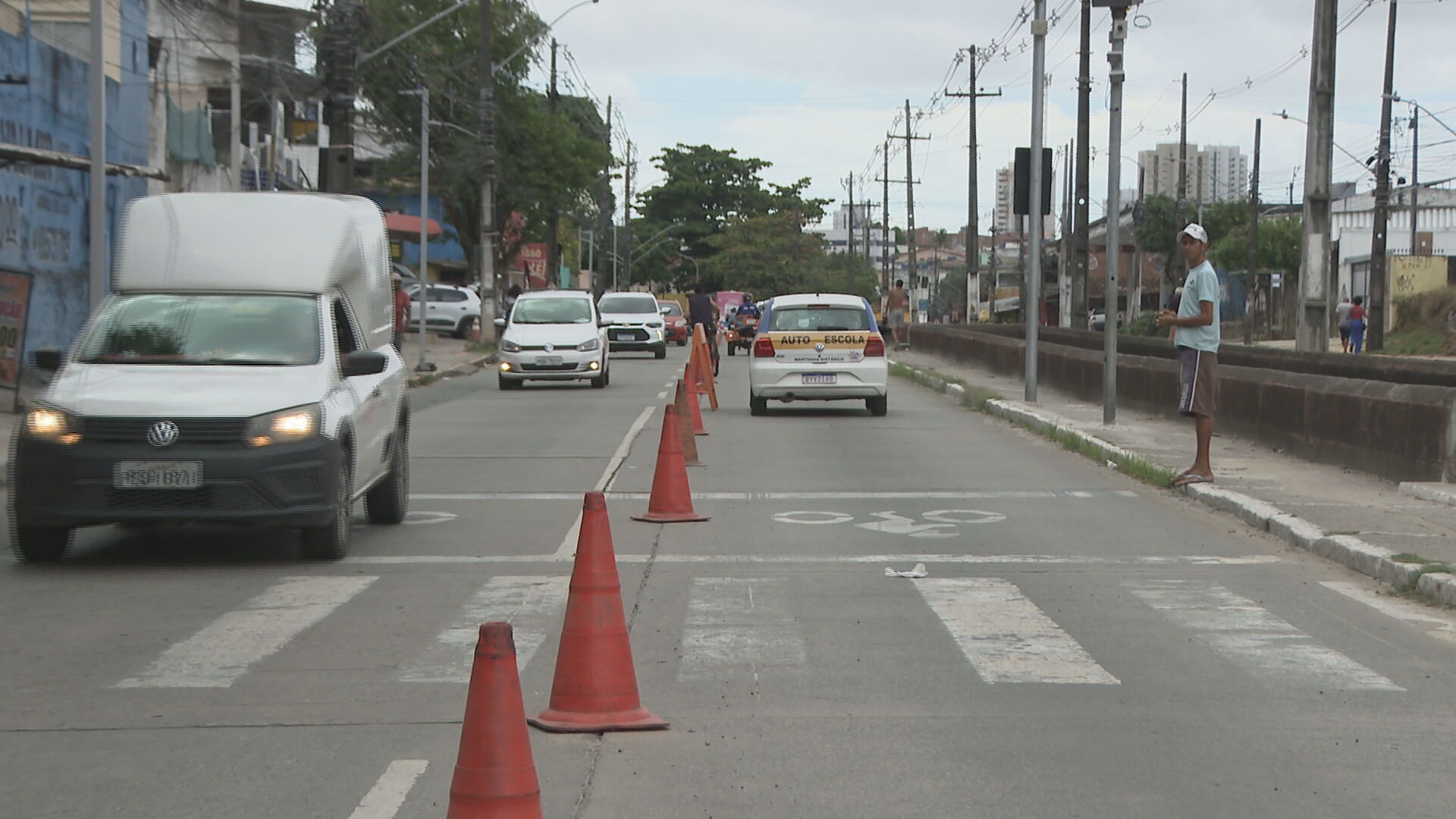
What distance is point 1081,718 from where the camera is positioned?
6477mm

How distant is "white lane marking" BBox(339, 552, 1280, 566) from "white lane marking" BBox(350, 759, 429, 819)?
4.78 m

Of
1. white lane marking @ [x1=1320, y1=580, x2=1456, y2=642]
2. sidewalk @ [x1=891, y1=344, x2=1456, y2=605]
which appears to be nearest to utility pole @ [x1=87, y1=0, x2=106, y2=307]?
sidewalk @ [x1=891, y1=344, x2=1456, y2=605]

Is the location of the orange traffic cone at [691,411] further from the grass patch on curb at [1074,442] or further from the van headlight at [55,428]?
the van headlight at [55,428]

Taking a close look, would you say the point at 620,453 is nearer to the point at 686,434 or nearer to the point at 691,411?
the point at 686,434

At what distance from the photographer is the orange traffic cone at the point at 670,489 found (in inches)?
491

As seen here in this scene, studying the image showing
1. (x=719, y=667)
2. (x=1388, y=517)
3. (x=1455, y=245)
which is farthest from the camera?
(x=1455, y=245)

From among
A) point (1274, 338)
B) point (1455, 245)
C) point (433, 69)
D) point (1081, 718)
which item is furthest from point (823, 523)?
point (1455, 245)

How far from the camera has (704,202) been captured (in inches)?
4872

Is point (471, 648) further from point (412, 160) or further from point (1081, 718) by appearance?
point (412, 160)

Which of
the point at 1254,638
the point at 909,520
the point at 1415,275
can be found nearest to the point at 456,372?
the point at 909,520

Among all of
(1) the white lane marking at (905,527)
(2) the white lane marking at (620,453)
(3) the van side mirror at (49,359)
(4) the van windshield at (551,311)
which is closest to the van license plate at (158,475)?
(3) the van side mirror at (49,359)

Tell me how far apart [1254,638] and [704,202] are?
117 metres

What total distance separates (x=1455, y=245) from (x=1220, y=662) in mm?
87560

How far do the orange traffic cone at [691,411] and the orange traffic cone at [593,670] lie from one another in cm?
793
